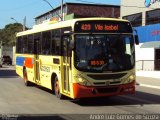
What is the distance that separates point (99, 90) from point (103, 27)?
216cm

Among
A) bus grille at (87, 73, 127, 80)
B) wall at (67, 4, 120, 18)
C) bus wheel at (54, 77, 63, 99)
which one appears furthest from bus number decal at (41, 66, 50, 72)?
wall at (67, 4, 120, 18)

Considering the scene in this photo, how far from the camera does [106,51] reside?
1516cm

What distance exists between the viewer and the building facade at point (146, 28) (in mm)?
41219

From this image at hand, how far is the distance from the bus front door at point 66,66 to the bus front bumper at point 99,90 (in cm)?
77

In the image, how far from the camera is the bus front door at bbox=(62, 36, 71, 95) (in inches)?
609

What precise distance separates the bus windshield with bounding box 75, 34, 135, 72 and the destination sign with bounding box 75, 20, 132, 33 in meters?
0.18

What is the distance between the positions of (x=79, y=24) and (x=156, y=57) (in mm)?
28842

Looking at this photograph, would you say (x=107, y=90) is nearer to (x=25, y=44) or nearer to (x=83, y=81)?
(x=83, y=81)

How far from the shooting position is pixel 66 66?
15734 millimetres

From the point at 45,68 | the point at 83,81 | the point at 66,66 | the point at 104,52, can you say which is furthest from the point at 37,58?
the point at 83,81

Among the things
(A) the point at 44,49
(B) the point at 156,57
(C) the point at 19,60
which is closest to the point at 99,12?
(B) the point at 156,57

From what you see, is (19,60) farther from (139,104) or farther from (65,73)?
(139,104)

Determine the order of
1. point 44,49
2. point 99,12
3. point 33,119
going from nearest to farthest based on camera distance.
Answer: point 33,119 → point 44,49 → point 99,12

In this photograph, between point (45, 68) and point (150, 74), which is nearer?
point (45, 68)
